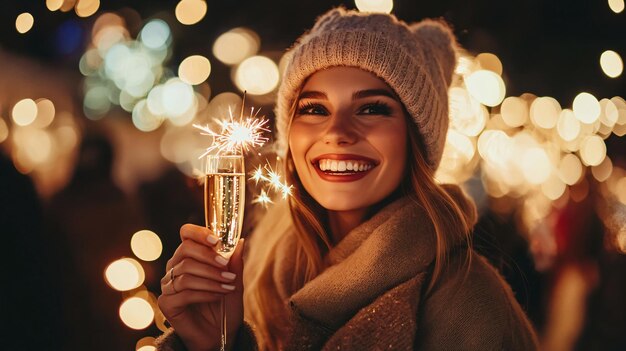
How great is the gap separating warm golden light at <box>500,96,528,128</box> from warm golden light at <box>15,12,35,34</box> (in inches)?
533

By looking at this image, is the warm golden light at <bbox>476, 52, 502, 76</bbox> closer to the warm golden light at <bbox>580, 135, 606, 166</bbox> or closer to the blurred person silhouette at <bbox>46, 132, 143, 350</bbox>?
the warm golden light at <bbox>580, 135, 606, 166</bbox>

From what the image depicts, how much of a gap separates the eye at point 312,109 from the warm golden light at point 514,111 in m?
15.8

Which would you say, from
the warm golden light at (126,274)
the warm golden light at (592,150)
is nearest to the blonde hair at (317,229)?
the warm golden light at (126,274)

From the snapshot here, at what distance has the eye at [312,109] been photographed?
306 centimetres

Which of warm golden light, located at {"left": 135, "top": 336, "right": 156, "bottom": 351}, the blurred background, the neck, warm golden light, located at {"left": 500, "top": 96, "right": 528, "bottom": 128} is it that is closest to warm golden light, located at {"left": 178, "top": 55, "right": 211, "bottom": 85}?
the blurred background

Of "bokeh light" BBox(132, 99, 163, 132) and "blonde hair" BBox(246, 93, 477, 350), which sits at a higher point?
"bokeh light" BBox(132, 99, 163, 132)

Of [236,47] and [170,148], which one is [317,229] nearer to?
[236,47]

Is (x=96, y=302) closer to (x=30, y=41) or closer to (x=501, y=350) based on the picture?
(x=501, y=350)

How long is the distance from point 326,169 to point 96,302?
2.56m

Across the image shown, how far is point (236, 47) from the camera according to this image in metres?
13.1

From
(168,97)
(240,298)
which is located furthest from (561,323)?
(168,97)

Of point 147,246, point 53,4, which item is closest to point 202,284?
point 147,246

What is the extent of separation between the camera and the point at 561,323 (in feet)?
23.7

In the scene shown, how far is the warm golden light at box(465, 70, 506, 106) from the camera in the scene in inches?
536
